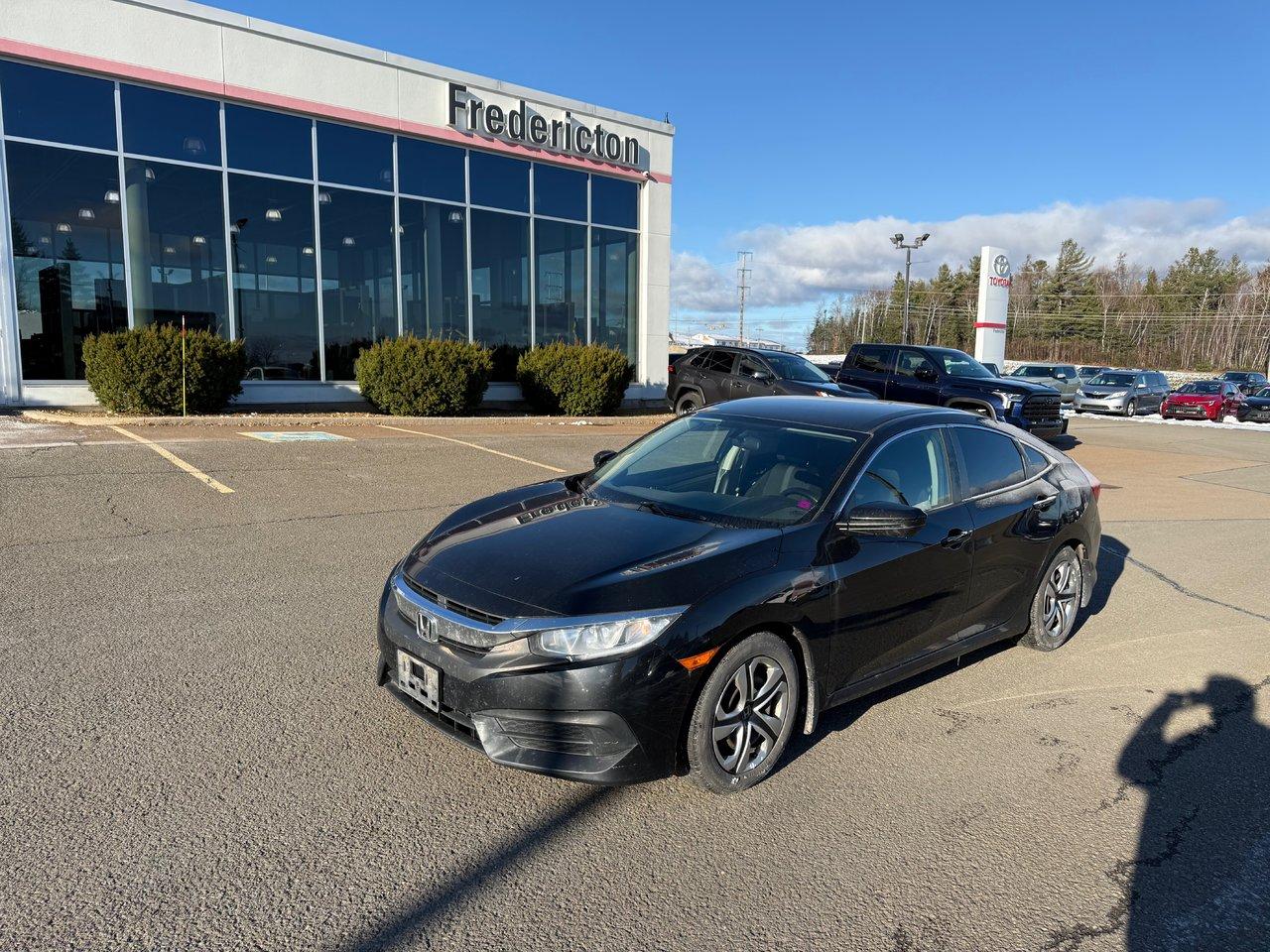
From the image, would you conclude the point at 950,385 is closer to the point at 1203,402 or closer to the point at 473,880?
the point at 473,880

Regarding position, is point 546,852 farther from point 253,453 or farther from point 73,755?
point 253,453

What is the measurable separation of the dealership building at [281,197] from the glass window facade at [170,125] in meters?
0.03

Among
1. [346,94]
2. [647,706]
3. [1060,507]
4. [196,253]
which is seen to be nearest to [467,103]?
[346,94]

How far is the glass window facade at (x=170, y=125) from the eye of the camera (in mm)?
15516

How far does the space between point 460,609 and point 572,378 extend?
1570cm

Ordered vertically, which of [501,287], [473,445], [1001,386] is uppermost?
[501,287]

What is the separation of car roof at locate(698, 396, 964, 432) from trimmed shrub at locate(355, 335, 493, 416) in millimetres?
12364

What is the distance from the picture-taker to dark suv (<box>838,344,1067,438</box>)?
15789 millimetres

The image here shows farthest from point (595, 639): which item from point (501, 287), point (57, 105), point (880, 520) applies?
point (501, 287)

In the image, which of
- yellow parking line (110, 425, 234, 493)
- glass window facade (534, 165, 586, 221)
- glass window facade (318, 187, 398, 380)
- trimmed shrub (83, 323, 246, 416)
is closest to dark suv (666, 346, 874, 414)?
glass window facade (534, 165, 586, 221)

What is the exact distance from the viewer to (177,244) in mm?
16047

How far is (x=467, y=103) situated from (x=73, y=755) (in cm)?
1840

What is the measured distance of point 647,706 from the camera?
10.3 ft

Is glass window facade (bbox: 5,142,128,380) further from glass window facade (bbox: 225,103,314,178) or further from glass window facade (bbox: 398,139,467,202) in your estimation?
glass window facade (bbox: 398,139,467,202)
